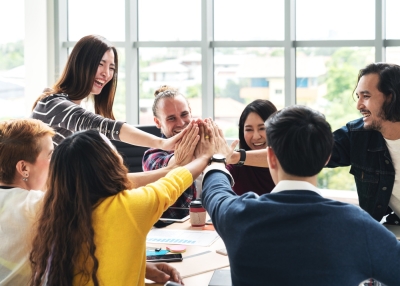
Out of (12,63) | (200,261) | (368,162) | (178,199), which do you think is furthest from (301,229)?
(12,63)

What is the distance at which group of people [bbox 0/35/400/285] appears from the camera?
1.51 m

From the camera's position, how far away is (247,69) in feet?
17.8

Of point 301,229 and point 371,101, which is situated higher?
point 371,101

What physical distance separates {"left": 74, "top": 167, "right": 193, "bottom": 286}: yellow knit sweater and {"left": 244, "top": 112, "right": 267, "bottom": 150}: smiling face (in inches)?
59.8

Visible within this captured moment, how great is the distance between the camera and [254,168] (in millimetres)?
3375

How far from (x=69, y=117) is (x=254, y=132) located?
1055 millimetres

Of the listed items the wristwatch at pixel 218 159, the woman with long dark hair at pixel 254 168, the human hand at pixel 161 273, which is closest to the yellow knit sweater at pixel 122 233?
the human hand at pixel 161 273

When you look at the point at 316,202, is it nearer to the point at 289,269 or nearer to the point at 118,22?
the point at 289,269

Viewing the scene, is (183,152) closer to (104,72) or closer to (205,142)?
(205,142)

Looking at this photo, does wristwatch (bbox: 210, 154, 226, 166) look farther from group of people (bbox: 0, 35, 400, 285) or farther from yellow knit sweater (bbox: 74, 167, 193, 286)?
yellow knit sweater (bbox: 74, 167, 193, 286)

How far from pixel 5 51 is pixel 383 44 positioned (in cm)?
338

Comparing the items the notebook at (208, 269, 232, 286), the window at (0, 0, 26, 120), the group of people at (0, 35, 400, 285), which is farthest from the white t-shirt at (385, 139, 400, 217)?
the window at (0, 0, 26, 120)

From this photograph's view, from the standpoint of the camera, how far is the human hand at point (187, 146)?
265cm

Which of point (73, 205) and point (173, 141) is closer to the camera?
point (73, 205)
